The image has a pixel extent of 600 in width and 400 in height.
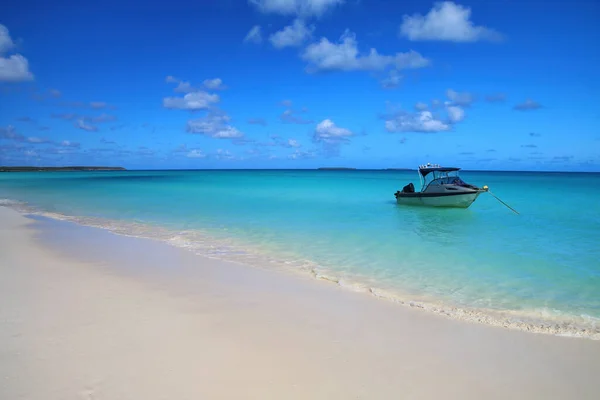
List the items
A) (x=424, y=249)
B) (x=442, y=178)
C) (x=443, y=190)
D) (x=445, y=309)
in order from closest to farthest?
(x=445, y=309), (x=424, y=249), (x=443, y=190), (x=442, y=178)

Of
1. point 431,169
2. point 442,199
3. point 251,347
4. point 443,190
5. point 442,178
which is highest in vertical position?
point 431,169

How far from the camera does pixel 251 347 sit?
181 inches

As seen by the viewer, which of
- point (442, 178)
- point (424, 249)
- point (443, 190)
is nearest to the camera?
point (424, 249)

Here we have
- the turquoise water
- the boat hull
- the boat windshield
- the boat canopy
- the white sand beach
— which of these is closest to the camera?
the white sand beach

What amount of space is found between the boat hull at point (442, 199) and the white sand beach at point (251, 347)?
54.7ft

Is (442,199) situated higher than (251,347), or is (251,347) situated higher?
(442,199)

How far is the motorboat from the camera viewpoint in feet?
70.7

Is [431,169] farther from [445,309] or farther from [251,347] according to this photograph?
[251,347]

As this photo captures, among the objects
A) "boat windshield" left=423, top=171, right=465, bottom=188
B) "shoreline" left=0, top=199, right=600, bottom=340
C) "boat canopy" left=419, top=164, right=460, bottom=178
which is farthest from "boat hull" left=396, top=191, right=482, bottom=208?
"shoreline" left=0, top=199, right=600, bottom=340

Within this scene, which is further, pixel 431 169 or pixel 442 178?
pixel 431 169

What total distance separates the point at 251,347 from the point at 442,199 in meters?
19.9

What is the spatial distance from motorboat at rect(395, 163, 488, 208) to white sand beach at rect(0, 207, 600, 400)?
1667 centimetres

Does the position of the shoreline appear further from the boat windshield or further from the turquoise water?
the boat windshield

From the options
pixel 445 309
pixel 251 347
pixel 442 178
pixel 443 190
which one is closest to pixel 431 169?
pixel 442 178
